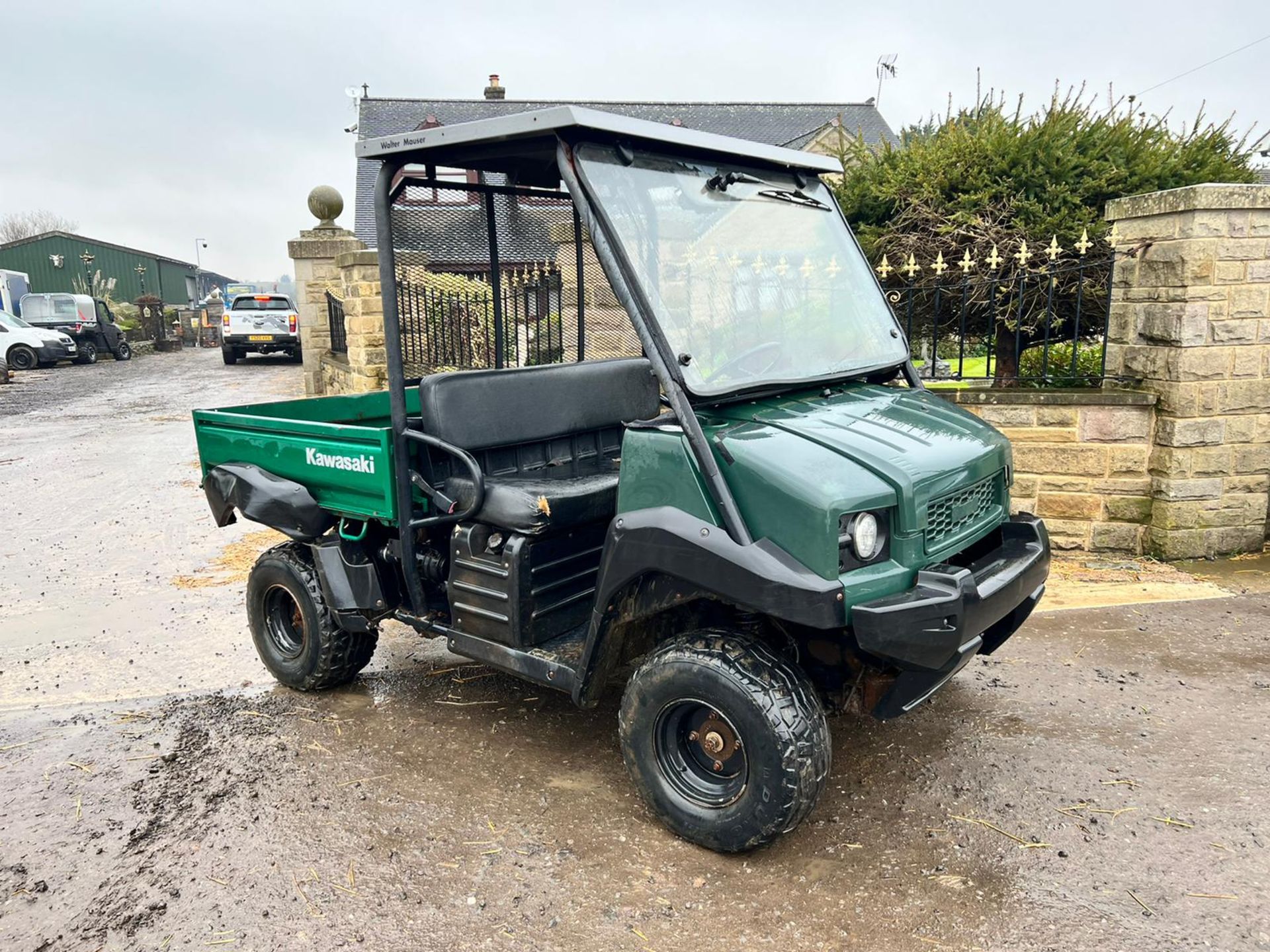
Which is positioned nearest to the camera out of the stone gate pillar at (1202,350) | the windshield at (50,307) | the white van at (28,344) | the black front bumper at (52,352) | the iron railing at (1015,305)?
the stone gate pillar at (1202,350)

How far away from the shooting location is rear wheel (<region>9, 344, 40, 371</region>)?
80.7ft

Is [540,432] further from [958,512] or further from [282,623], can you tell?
[958,512]

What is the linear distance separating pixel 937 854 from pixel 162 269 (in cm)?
6206

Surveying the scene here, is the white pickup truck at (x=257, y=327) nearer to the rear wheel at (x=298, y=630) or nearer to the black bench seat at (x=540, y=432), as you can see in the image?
the rear wheel at (x=298, y=630)

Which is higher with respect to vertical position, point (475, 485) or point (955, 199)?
point (955, 199)

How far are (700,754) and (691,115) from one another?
29537 millimetres

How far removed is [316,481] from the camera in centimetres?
404

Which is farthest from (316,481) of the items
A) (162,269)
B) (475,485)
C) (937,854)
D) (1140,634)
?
(162,269)

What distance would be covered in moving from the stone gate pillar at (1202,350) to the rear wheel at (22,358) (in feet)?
88.6

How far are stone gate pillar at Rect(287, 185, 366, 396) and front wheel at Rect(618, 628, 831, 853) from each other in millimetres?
12623

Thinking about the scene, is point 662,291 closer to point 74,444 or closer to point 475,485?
point 475,485

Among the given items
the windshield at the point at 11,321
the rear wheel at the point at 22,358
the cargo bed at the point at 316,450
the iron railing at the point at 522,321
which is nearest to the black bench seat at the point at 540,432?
the cargo bed at the point at 316,450

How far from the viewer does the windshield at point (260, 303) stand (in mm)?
25302

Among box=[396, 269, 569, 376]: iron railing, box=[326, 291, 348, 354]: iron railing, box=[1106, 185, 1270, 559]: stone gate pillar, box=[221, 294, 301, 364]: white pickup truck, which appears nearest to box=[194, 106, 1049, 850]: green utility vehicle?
box=[396, 269, 569, 376]: iron railing
